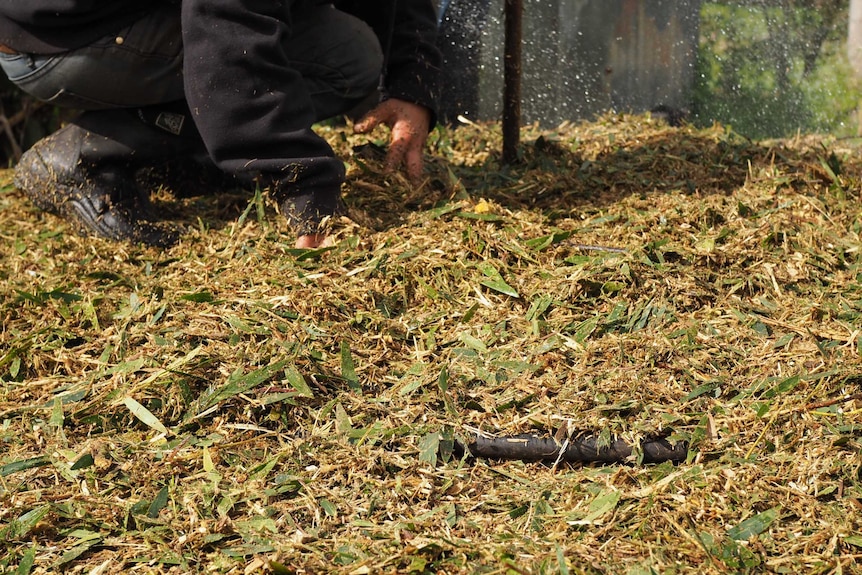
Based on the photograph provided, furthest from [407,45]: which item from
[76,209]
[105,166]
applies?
[76,209]

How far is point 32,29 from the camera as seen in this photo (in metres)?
2.69

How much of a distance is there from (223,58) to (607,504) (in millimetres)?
1488

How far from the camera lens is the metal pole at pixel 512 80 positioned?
3.14m

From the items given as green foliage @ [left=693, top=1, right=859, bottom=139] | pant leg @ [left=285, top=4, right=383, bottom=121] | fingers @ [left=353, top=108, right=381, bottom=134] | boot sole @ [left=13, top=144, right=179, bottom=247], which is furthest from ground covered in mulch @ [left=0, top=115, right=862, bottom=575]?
green foliage @ [left=693, top=1, right=859, bottom=139]

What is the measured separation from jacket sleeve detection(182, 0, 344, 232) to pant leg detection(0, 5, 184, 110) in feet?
0.95

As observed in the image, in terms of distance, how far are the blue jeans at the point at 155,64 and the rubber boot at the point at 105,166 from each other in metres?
0.07

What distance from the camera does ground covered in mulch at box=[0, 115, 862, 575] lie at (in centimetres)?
167

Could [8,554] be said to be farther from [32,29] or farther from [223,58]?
[32,29]

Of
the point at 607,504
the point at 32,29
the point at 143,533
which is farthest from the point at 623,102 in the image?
the point at 143,533

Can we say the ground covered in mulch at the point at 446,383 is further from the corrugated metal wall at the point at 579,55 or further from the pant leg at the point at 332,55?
the corrugated metal wall at the point at 579,55

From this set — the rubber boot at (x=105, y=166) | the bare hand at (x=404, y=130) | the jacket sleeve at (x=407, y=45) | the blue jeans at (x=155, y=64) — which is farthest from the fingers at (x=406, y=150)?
the rubber boot at (x=105, y=166)

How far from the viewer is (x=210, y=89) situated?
247 cm

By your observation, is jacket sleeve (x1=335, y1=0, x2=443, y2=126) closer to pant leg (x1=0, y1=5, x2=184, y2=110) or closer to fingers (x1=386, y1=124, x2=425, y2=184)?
fingers (x1=386, y1=124, x2=425, y2=184)

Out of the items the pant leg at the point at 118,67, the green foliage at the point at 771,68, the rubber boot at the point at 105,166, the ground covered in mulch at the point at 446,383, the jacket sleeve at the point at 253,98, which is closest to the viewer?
the ground covered in mulch at the point at 446,383
